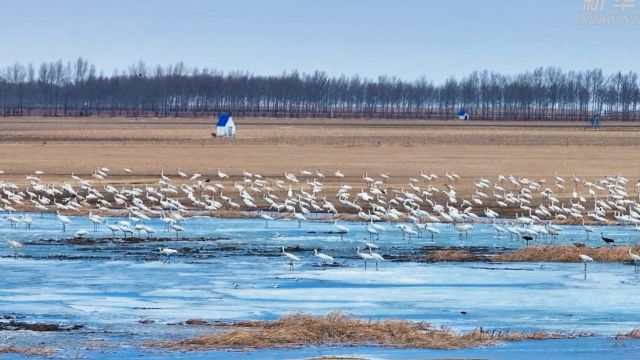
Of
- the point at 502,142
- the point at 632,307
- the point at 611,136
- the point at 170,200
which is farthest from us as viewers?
the point at 611,136

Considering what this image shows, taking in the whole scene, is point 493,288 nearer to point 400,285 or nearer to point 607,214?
point 400,285

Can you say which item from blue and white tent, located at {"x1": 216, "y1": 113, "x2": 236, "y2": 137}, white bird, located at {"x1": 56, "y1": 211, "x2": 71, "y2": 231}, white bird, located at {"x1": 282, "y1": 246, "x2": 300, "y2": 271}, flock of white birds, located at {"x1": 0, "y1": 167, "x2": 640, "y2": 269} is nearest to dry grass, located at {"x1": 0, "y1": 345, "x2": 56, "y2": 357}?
white bird, located at {"x1": 282, "y1": 246, "x2": 300, "y2": 271}

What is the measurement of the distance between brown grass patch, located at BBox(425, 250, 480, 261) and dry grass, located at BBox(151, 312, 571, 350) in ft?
24.7

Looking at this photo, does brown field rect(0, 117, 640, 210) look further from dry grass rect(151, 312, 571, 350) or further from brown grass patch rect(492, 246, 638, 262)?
dry grass rect(151, 312, 571, 350)

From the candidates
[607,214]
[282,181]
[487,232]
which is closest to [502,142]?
[282,181]

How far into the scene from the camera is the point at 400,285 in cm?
2077

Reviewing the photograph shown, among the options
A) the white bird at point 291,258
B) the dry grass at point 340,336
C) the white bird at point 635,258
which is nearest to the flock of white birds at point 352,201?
the white bird at point 635,258

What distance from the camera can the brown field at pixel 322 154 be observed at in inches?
1800

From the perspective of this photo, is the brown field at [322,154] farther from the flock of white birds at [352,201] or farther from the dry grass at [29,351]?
the dry grass at [29,351]

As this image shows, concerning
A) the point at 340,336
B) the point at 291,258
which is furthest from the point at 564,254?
the point at 340,336

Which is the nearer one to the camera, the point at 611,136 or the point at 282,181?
the point at 282,181

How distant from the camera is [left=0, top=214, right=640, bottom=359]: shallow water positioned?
1594cm

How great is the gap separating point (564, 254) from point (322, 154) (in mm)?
31267

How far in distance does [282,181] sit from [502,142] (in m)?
26.8
